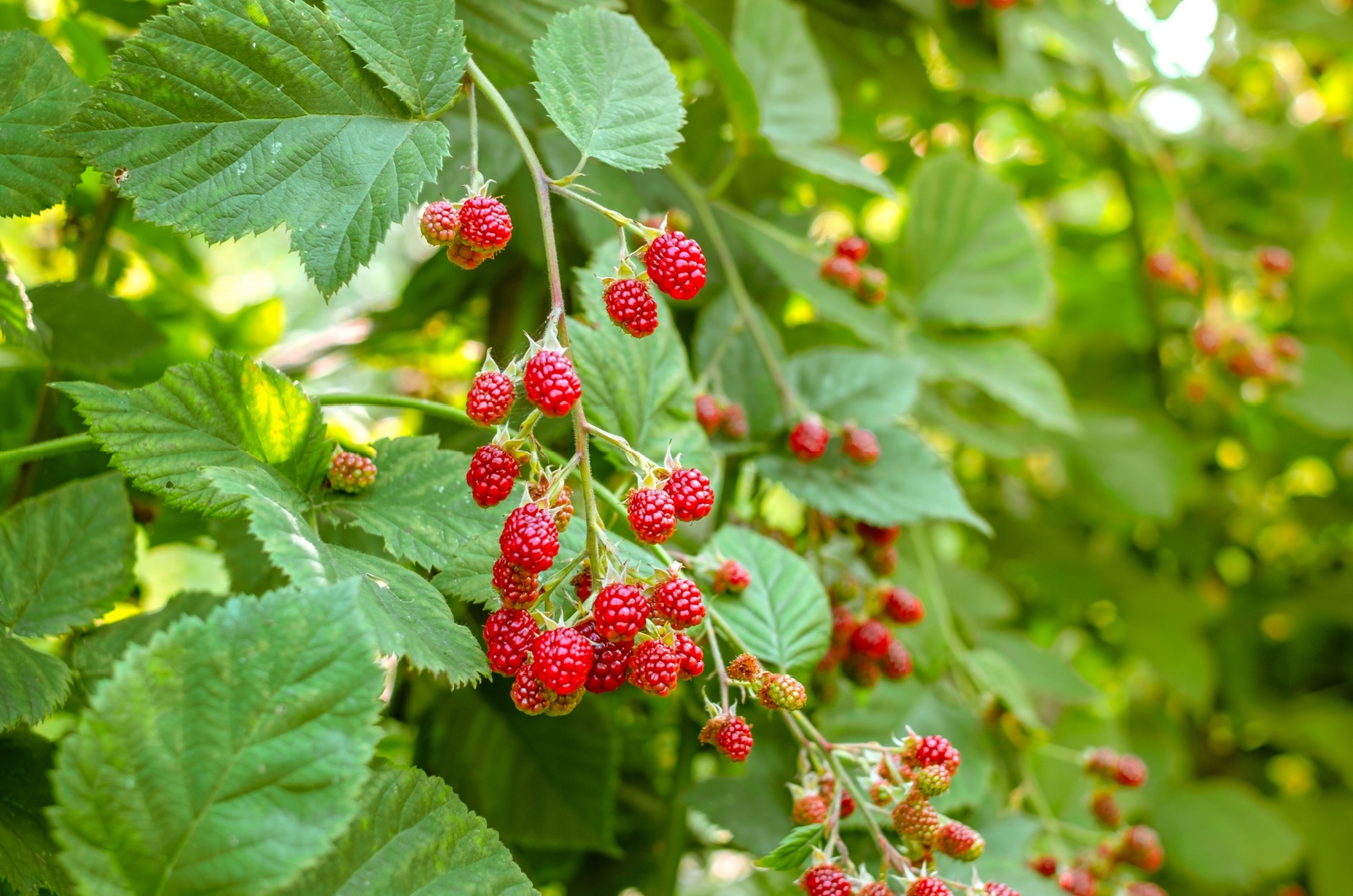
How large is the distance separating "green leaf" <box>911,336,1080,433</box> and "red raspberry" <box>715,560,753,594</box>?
1.71 feet

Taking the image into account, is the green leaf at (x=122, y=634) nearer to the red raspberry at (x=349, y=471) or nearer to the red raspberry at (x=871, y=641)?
the red raspberry at (x=349, y=471)

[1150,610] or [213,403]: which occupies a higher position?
[213,403]

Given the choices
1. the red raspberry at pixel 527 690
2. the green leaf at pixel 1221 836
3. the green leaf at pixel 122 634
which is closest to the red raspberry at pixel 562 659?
the red raspberry at pixel 527 690

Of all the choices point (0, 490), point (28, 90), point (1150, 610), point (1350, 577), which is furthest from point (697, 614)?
point (1350, 577)

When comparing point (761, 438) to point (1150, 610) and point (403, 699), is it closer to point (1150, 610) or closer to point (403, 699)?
point (403, 699)

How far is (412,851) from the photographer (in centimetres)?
55

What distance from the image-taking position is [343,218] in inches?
24.5

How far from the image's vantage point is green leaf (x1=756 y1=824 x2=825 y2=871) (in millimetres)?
628

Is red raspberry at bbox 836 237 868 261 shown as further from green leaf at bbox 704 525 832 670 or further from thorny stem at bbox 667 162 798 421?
green leaf at bbox 704 525 832 670

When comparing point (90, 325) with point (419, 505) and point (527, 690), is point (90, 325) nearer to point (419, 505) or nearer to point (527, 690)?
point (419, 505)

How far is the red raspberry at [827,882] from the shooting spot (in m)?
0.62

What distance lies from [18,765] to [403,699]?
472 mm

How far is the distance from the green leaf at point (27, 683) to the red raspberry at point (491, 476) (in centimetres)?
30

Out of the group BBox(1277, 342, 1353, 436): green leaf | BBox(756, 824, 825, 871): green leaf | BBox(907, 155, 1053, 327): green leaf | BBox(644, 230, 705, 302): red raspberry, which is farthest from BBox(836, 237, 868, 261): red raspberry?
BBox(1277, 342, 1353, 436): green leaf
